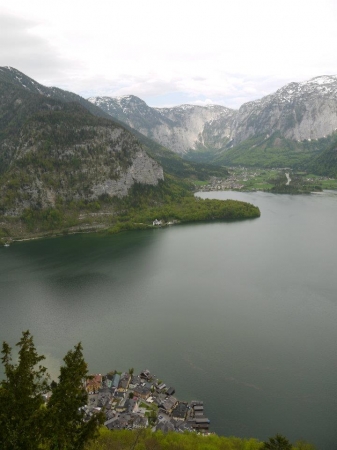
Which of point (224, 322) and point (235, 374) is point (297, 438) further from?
point (224, 322)

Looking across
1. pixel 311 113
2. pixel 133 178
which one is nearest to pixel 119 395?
pixel 133 178

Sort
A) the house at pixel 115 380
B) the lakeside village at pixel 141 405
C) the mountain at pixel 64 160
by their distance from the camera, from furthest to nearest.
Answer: the mountain at pixel 64 160, the house at pixel 115 380, the lakeside village at pixel 141 405

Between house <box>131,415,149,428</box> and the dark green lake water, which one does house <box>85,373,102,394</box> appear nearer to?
the dark green lake water

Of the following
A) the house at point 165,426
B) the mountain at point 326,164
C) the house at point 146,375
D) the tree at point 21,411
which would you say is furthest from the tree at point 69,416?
the mountain at point 326,164

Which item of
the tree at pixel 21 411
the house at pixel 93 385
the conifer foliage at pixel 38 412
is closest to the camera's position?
the tree at pixel 21 411

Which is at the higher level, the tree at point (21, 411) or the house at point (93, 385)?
the tree at point (21, 411)

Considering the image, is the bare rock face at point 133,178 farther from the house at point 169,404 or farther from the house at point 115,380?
the house at point 169,404

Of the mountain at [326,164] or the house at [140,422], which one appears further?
the mountain at [326,164]
